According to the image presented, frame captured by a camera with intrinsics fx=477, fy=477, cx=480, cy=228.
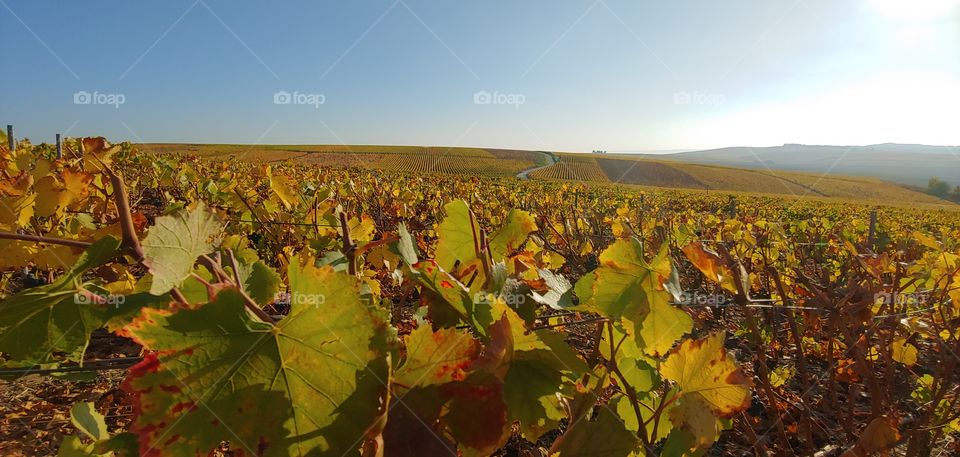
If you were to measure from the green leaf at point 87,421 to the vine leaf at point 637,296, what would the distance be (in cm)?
72

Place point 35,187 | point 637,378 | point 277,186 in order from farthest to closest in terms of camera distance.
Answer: point 277,186, point 35,187, point 637,378

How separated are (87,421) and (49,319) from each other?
17 centimetres

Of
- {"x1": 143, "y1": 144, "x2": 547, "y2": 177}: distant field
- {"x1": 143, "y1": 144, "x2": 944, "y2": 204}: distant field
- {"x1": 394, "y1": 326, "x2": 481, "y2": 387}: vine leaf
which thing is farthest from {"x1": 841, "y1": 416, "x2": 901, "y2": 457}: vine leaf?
{"x1": 143, "y1": 144, "x2": 944, "y2": 204}: distant field

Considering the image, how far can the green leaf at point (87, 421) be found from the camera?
66 centimetres

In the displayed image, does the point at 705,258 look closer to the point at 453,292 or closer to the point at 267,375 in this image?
the point at 453,292

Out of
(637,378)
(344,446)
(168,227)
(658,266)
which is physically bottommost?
(637,378)

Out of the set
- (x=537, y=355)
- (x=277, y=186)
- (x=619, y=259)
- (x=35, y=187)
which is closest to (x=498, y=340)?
(x=537, y=355)

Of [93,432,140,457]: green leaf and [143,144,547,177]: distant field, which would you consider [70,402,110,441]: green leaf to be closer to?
[93,432,140,457]: green leaf

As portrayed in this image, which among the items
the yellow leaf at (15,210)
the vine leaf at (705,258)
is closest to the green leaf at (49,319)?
the yellow leaf at (15,210)

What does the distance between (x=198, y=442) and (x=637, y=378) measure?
683mm

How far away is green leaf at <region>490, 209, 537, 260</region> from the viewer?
39.7 inches

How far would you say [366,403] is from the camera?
498 mm

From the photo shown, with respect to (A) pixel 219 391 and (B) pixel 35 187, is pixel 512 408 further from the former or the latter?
(B) pixel 35 187

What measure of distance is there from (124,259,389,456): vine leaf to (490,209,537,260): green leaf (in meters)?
0.56
